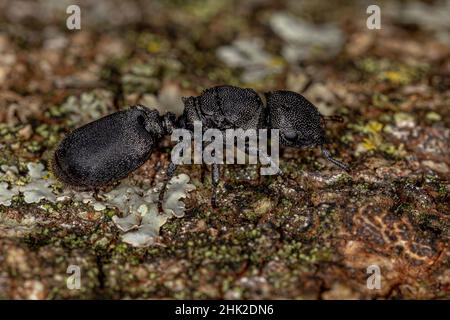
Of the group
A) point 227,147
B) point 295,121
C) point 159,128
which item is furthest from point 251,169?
point 159,128

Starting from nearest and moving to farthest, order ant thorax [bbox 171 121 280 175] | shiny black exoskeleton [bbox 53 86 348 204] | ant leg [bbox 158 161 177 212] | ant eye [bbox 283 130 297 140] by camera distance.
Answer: shiny black exoskeleton [bbox 53 86 348 204] < ant leg [bbox 158 161 177 212] < ant eye [bbox 283 130 297 140] < ant thorax [bbox 171 121 280 175]

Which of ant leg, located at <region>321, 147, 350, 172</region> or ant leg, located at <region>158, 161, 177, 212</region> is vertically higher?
ant leg, located at <region>321, 147, 350, 172</region>

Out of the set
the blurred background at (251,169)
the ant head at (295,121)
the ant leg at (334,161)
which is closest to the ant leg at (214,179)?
the blurred background at (251,169)

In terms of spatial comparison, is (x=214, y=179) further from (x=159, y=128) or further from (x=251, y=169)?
(x=159, y=128)

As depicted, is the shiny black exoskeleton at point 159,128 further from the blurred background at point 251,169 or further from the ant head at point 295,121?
the blurred background at point 251,169

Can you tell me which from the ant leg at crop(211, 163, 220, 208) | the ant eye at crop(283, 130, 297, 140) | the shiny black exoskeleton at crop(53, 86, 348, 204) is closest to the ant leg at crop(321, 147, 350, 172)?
the shiny black exoskeleton at crop(53, 86, 348, 204)

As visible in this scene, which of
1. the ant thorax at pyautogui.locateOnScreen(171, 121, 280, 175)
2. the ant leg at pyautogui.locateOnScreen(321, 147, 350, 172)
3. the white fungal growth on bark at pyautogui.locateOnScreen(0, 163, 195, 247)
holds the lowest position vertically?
the white fungal growth on bark at pyautogui.locateOnScreen(0, 163, 195, 247)

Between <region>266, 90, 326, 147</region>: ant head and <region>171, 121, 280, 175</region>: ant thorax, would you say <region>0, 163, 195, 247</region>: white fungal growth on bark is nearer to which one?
<region>171, 121, 280, 175</region>: ant thorax
